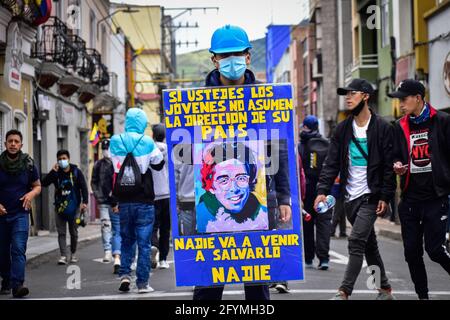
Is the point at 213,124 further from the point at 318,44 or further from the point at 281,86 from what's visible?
the point at 318,44

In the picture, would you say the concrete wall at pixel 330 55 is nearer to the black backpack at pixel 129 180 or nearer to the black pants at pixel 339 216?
the black pants at pixel 339 216

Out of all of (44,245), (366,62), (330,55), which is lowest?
(44,245)

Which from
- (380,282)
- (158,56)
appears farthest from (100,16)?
(158,56)

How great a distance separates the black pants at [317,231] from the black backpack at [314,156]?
19 centimetres

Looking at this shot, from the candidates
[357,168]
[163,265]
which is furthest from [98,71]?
[357,168]

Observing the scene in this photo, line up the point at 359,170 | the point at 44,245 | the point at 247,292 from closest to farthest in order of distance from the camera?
1. the point at 247,292
2. the point at 359,170
3. the point at 44,245

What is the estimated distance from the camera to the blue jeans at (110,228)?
1327cm

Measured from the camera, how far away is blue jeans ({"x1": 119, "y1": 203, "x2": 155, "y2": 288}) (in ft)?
33.5

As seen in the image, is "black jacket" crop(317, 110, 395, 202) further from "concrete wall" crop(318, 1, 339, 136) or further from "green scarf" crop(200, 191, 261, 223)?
"concrete wall" crop(318, 1, 339, 136)

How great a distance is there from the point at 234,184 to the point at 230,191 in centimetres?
5

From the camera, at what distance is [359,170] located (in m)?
8.44

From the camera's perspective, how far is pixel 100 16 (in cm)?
3788

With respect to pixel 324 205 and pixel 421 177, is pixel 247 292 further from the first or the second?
pixel 421 177

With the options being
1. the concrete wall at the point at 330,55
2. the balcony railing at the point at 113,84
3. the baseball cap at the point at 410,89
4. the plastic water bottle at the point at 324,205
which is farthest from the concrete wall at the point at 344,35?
the plastic water bottle at the point at 324,205
